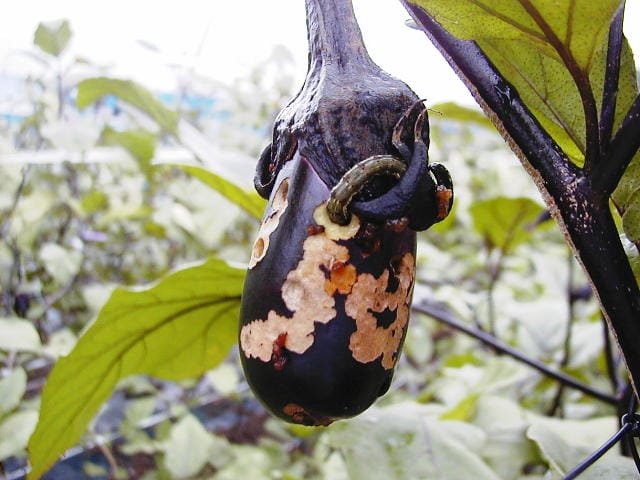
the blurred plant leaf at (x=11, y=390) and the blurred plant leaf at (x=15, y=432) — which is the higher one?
the blurred plant leaf at (x=11, y=390)

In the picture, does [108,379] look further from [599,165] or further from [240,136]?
[240,136]

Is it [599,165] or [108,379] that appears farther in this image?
[108,379]

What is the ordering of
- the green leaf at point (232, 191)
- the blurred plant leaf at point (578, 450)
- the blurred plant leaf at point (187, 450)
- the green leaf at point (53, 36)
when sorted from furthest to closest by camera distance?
the green leaf at point (53, 36) → the blurred plant leaf at point (187, 450) → the green leaf at point (232, 191) → the blurred plant leaf at point (578, 450)

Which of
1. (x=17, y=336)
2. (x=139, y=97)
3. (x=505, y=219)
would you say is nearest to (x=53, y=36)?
(x=139, y=97)

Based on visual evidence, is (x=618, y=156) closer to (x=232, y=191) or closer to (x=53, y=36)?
(x=232, y=191)

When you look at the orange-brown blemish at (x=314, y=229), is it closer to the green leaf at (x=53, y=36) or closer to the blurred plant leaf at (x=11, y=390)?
the blurred plant leaf at (x=11, y=390)

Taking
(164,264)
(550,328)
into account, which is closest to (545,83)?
(550,328)

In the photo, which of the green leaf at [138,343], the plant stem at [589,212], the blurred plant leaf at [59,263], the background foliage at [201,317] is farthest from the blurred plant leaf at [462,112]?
the blurred plant leaf at [59,263]

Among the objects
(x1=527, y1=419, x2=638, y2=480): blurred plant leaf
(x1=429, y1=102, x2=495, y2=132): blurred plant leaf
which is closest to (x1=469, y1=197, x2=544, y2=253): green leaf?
(x1=429, y1=102, x2=495, y2=132): blurred plant leaf
